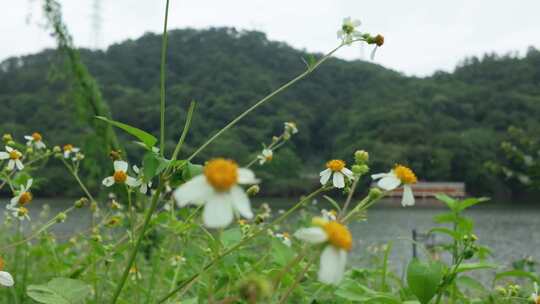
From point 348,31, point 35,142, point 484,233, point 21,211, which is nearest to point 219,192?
point 348,31

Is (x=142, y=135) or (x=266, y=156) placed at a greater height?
(x=142, y=135)

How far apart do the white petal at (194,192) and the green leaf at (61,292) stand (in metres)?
0.28

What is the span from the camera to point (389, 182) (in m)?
0.57

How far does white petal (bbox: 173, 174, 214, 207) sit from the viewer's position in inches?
14.2

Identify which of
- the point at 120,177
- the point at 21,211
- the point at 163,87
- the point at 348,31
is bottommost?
the point at 21,211

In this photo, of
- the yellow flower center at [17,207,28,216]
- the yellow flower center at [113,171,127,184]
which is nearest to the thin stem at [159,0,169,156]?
the yellow flower center at [113,171,127,184]

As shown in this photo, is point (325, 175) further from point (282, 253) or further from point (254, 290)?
point (254, 290)

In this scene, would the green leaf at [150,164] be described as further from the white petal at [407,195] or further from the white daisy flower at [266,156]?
the white daisy flower at [266,156]

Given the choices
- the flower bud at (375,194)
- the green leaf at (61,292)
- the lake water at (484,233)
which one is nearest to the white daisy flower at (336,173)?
the flower bud at (375,194)

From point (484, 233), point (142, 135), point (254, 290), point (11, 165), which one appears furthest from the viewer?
point (484, 233)

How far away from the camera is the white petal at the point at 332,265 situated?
0.34 meters

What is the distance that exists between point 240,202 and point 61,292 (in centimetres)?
34

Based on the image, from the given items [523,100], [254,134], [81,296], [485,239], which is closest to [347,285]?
[81,296]

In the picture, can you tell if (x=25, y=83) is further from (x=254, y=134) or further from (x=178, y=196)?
(x=178, y=196)
